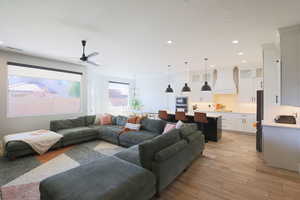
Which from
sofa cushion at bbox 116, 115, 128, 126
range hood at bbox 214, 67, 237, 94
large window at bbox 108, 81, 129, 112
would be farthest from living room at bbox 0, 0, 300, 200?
large window at bbox 108, 81, 129, 112

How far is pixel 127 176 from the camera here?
71.7 inches

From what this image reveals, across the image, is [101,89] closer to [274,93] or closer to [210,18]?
[210,18]

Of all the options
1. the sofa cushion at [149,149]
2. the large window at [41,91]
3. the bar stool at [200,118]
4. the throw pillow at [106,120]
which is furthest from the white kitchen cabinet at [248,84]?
the large window at [41,91]

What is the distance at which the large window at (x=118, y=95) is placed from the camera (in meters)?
8.46

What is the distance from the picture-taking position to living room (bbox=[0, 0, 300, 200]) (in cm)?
210

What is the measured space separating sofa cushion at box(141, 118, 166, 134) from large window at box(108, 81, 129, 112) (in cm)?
435

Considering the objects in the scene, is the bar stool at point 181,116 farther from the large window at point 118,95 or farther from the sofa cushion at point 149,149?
the large window at point 118,95

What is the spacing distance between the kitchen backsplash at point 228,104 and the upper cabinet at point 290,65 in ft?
11.2

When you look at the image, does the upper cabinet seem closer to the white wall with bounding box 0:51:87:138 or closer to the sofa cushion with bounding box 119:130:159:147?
the sofa cushion with bounding box 119:130:159:147

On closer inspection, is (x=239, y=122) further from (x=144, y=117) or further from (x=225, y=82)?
(x=144, y=117)

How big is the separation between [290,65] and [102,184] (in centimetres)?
403

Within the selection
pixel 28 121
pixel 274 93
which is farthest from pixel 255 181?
pixel 28 121

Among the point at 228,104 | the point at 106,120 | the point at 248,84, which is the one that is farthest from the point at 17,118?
the point at 248,84

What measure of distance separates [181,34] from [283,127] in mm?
2949
